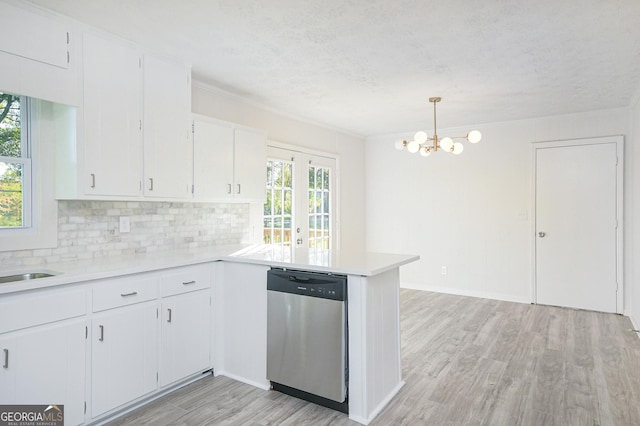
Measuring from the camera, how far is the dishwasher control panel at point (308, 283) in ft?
7.57

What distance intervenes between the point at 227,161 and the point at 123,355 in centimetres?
177

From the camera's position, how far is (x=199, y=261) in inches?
108

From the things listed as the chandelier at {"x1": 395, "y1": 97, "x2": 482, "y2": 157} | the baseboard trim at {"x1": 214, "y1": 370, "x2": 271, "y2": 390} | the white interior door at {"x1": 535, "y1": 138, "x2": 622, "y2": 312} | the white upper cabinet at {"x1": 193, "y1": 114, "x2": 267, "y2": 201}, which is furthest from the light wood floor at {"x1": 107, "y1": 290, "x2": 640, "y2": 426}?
the chandelier at {"x1": 395, "y1": 97, "x2": 482, "y2": 157}

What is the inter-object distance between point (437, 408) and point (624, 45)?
2830mm

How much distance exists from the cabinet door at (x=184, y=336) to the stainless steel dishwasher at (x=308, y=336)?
20.4 inches

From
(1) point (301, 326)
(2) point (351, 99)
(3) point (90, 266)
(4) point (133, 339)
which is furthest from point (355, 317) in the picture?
(2) point (351, 99)

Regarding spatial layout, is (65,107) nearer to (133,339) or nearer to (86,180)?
(86,180)

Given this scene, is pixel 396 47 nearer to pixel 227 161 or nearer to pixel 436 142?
pixel 436 142

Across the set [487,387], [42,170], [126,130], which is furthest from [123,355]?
[487,387]

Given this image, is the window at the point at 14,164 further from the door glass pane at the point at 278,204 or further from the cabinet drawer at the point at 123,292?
the door glass pane at the point at 278,204

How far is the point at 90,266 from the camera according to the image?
237cm

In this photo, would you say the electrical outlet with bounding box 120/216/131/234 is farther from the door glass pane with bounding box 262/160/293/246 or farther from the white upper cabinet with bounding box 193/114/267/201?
the door glass pane with bounding box 262/160/293/246

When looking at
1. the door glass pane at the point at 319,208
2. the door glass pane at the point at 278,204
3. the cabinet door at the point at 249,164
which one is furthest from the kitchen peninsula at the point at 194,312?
the door glass pane at the point at 319,208

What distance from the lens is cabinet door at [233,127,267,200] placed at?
354cm
